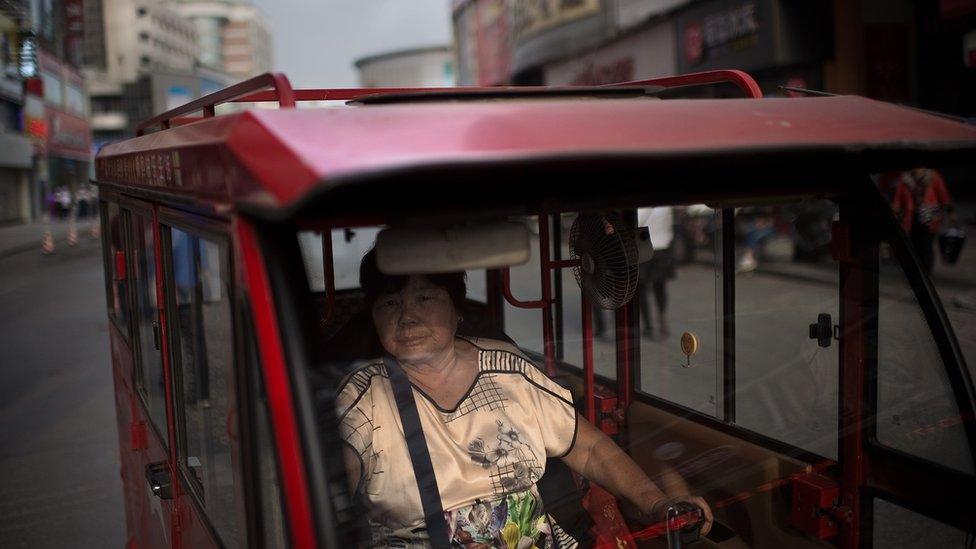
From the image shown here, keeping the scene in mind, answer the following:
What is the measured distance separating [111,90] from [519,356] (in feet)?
285

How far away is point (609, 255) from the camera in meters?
2.48

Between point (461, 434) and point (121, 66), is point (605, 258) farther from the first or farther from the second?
point (121, 66)

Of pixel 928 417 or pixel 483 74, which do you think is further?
pixel 483 74

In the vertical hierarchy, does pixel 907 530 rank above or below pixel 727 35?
below

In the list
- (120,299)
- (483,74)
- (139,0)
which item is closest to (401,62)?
(139,0)

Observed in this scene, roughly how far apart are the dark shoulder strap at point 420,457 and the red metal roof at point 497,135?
0.76m

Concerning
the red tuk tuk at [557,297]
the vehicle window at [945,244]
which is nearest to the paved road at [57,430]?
the red tuk tuk at [557,297]

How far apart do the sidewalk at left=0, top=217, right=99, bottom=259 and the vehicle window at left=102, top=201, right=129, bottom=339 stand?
19587mm

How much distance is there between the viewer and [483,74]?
37906 millimetres

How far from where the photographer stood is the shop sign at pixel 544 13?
22062 mm

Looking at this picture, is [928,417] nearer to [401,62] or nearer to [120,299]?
[120,299]

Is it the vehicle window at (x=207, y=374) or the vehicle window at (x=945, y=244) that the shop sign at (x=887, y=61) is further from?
the vehicle window at (x=207, y=374)

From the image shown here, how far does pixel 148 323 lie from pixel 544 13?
22.9m

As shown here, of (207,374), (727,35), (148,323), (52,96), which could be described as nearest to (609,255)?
(207,374)
